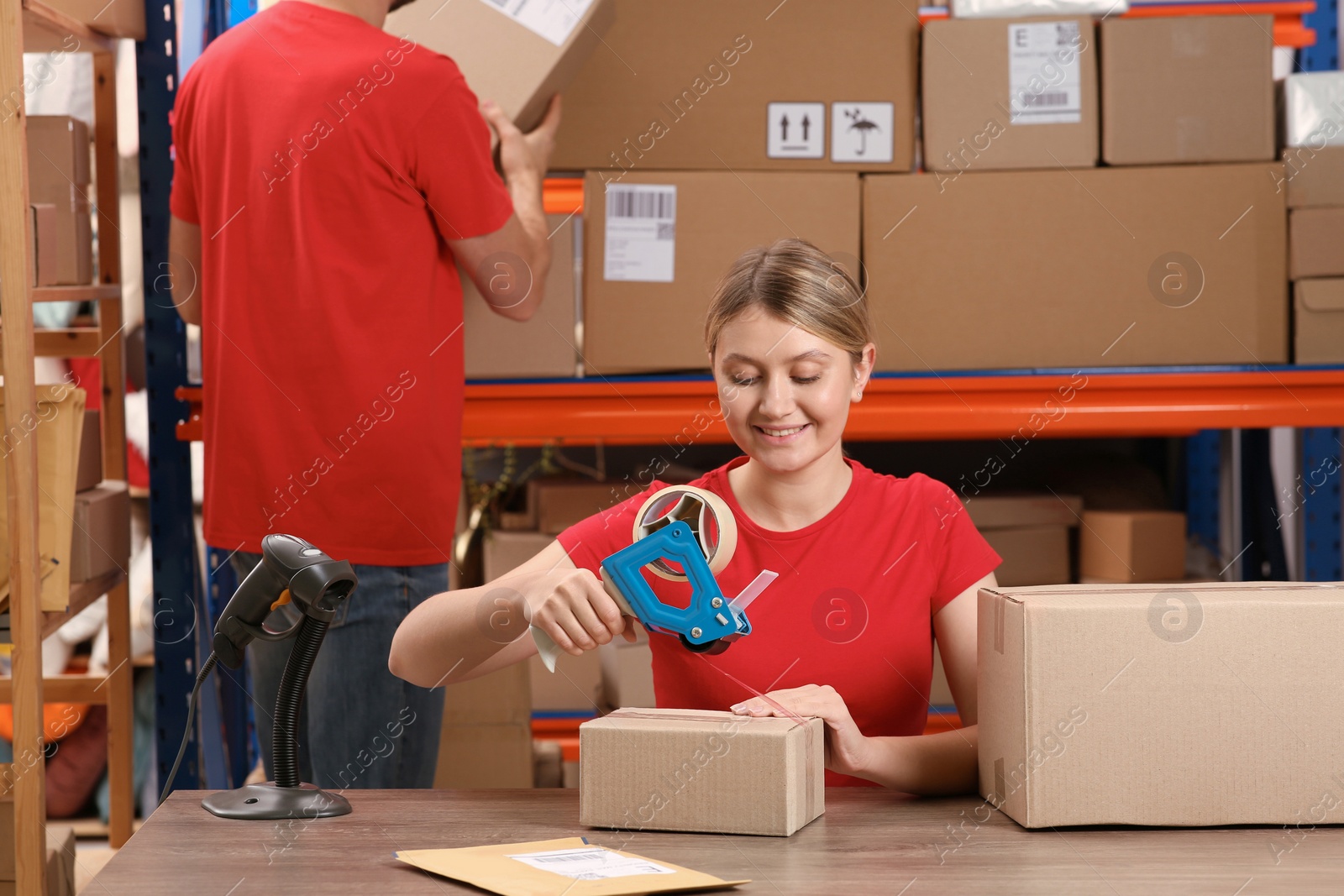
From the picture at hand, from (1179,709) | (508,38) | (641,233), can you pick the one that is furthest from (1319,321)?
(508,38)

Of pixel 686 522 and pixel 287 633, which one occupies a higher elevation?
pixel 686 522

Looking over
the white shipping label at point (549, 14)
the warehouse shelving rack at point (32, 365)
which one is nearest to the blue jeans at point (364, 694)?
the warehouse shelving rack at point (32, 365)

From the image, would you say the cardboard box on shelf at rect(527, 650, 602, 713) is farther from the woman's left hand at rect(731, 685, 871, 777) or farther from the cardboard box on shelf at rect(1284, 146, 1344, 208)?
the cardboard box on shelf at rect(1284, 146, 1344, 208)

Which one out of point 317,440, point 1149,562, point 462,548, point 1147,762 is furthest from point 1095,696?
point 462,548

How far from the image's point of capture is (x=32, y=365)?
5.44 feet

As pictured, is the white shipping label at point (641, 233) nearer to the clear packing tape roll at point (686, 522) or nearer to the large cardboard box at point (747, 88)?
the large cardboard box at point (747, 88)

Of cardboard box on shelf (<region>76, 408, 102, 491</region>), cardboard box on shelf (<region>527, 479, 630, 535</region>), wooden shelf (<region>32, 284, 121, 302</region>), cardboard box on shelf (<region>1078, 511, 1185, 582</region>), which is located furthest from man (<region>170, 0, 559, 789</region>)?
cardboard box on shelf (<region>1078, 511, 1185, 582</region>)

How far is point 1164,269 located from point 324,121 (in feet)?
4.60

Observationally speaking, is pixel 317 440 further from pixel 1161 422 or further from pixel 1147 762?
pixel 1161 422

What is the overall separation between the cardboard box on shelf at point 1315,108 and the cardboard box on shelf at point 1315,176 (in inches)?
0.6

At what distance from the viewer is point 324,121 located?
1628mm

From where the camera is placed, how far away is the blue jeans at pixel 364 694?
1.66 m

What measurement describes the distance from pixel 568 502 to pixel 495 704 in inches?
16.7

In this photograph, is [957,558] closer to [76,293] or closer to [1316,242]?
[1316,242]
